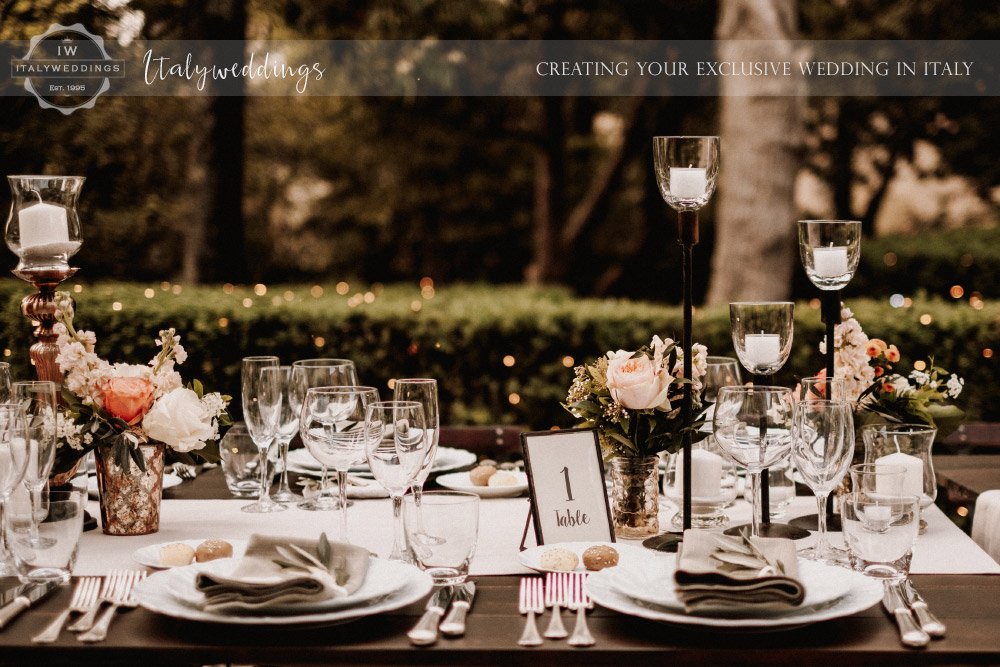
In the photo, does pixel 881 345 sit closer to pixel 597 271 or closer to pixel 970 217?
pixel 597 271

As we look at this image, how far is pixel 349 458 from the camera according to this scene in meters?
1.89

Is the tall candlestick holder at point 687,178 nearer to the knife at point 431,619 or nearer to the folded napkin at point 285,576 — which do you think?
the knife at point 431,619

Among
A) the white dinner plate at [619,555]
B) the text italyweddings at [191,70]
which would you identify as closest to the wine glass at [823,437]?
the white dinner plate at [619,555]

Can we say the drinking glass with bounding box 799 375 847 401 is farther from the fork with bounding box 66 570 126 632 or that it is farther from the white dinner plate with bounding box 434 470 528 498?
the fork with bounding box 66 570 126 632

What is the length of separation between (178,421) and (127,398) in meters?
0.11

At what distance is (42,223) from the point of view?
232 centimetres

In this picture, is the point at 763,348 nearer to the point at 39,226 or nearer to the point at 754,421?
the point at 754,421

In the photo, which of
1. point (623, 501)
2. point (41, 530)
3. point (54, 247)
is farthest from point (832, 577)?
point (54, 247)

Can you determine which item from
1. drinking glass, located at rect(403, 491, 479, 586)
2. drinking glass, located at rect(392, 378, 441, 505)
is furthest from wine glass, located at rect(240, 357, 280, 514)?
drinking glass, located at rect(403, 491, 479, 586)

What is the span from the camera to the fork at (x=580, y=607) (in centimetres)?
139

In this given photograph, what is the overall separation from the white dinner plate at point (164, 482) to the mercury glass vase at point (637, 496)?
1.16 metres

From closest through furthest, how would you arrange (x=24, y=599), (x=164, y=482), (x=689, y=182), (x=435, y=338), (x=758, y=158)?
(x=24, y=599)
(x=689, y=182)
(x=164, y=482)
(x=435, y=338)
(x=758, y=158)

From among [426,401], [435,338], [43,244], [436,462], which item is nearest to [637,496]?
[426,401]

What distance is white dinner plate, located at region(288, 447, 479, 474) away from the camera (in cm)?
260
